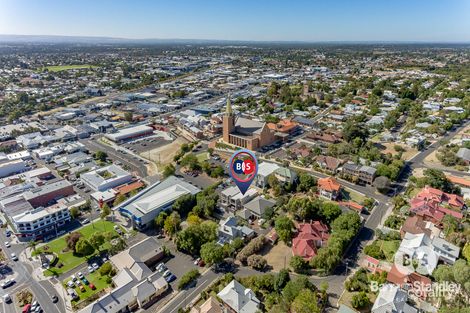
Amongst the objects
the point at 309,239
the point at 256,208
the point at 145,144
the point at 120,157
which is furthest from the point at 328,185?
the point at 145,144

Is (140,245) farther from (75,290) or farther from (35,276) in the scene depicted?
(35,276)

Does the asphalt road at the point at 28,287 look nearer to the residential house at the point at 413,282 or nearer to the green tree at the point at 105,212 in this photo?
the green tree at the point at 105,212

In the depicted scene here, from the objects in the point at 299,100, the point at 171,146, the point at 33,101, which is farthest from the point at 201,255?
the point at 33,101

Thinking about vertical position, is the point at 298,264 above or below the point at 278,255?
above

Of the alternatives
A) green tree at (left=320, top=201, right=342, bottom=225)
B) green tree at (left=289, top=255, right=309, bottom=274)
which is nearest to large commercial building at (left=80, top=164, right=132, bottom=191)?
green tree at (left=289, top=255, right=309, bottom=274)

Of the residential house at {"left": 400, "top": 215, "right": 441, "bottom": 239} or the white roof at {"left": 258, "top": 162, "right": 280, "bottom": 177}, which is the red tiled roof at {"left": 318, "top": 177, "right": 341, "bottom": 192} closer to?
the white roof at {"left": 258, "top": 162, "right": 280, "bottom": 177}

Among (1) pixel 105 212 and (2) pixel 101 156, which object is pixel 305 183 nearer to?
(1) pixel 105 212
